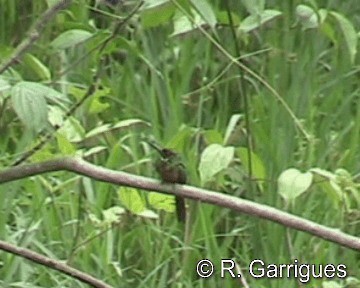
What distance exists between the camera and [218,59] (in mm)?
2619

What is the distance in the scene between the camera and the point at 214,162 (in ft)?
5.34

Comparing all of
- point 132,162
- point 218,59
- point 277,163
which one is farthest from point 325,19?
point 218,59

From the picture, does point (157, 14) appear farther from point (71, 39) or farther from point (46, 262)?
point (46, 262)

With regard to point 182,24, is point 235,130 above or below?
below

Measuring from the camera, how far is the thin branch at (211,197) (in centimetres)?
121

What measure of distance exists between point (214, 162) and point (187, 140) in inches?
18.2

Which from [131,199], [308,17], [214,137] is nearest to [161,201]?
[131,199]

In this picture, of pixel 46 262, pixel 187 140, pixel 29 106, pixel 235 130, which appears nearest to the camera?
pixel 29 106

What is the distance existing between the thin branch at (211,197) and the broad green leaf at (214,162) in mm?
348

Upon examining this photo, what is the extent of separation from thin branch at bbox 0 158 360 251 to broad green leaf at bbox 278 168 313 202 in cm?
37

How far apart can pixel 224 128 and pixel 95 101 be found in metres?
0.56

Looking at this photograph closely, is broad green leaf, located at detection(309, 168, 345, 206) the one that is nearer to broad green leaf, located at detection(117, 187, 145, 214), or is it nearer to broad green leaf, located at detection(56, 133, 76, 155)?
broad green leaf, located at detection(117, 187, 145, 214)

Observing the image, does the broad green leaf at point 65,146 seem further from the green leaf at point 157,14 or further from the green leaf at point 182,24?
the green leaf at point 182,24

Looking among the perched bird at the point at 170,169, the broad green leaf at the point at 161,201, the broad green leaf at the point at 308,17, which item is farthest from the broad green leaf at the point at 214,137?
the perched bird at the point at 170,169
